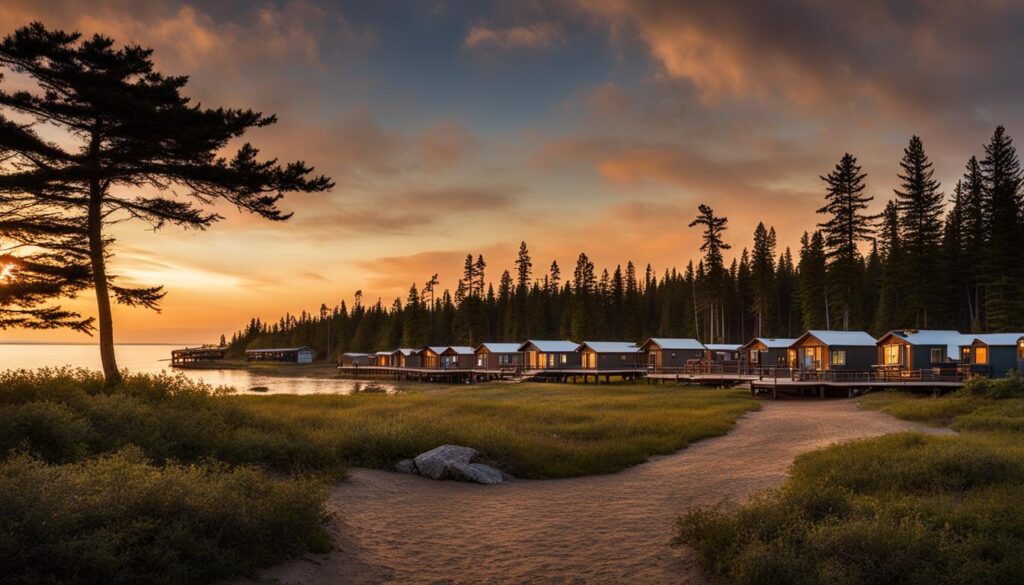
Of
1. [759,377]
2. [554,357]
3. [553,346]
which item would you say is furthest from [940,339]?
[553,346]

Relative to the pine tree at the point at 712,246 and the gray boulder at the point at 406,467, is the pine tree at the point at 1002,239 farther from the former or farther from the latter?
the gray boulder at the point at 406,467

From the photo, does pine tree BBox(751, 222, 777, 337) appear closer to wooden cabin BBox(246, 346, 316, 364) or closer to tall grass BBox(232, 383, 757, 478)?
tall grass BBox(232, 383, 757, 478)

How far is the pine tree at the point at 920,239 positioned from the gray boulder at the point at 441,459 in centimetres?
6351

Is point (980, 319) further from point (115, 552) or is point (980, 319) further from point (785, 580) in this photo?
point (115, 552)

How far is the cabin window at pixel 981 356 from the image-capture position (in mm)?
43750

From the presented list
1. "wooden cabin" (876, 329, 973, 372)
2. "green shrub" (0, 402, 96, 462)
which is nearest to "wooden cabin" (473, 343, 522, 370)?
"wooden cabin" (876, 329, 973, 372)

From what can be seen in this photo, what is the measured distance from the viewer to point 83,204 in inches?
841

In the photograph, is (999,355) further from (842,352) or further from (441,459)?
(441,459)

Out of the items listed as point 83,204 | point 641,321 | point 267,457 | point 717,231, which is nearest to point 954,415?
point 267,457

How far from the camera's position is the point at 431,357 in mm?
95875

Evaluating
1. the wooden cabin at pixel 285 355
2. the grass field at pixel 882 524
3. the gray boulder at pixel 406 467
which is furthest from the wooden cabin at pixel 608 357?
the wooden cabin at pixel 285 355

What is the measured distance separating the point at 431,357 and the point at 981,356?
69179 millimetres

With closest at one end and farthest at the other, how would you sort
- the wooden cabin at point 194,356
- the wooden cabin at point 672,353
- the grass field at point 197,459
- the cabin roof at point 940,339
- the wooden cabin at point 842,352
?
1. the grass field at point 197,459
2. the cabin roof at point 940,339
3. the wooden cabin at point 842,352
4. the wooden cabin at point 672,353
5. the wooden cabin at point 194,356

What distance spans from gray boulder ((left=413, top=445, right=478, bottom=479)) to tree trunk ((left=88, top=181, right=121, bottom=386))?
11431mm
